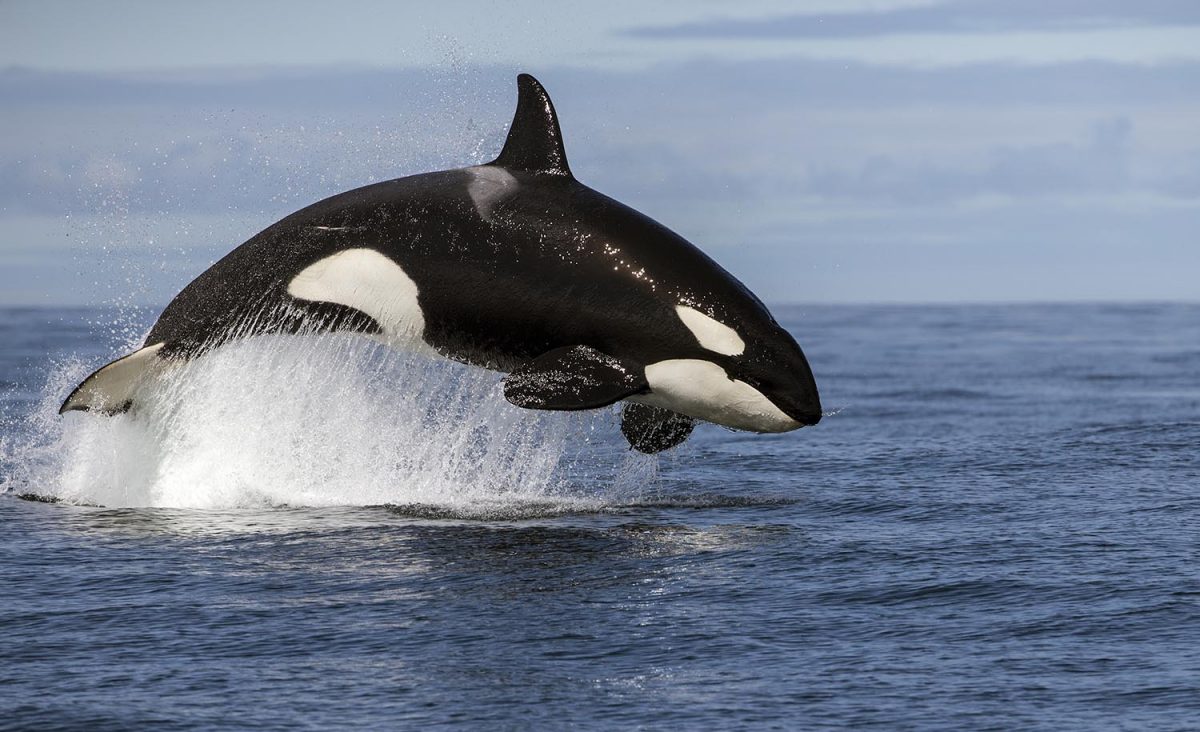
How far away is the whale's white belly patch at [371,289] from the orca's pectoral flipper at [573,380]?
1.19 metres

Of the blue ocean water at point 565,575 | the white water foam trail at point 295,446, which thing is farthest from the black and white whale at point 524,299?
the blue ocean water at point 565,575

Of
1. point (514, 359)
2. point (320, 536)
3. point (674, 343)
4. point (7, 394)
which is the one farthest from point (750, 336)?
point (7, 394)

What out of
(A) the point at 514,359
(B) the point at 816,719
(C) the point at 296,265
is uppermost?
(C) the point at 296,265

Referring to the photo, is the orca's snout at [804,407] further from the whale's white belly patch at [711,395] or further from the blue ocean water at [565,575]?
the blue ocean water at [565,575]

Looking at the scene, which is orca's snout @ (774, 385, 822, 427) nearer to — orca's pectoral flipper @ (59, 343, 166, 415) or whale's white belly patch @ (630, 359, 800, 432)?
whale's white belly patch @ (630, 359, 800, 432)

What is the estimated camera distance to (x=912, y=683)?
7773 mm

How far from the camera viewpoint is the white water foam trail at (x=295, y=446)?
13609mm

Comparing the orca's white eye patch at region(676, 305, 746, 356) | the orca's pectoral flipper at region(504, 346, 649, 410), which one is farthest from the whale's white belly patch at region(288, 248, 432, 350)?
the orca's white eye patch at region(676, 305, 746, 356)

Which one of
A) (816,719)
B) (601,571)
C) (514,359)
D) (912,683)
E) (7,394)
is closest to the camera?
(816,719)

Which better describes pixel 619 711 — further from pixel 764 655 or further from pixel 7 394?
pixel 7 394

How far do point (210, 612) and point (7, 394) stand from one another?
773 inches

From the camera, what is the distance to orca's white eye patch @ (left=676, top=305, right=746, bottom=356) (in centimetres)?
1213

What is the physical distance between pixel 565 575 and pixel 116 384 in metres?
5.15

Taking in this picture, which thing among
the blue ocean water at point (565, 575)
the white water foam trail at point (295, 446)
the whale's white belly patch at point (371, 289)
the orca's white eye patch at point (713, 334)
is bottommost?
the blue ocean water at point (565, 575)
